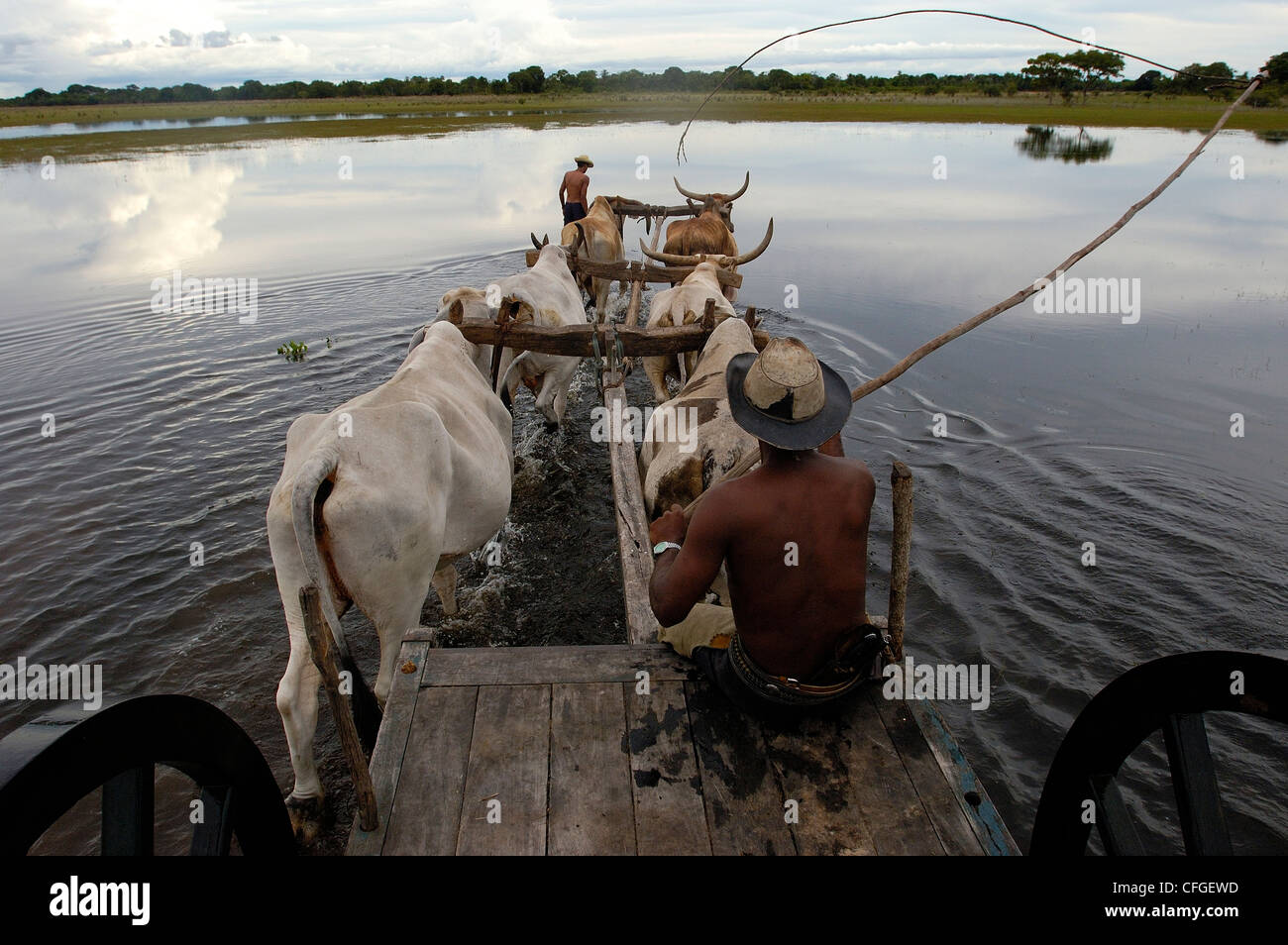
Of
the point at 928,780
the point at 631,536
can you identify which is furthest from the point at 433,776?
the point at 631,536

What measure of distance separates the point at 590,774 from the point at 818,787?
740mm

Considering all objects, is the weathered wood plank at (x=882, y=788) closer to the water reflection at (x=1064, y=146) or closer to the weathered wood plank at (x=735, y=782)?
the weathered wood plank at (x=735, y=782)

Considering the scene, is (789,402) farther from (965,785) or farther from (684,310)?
(684,310)

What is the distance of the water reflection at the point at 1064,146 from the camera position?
28030 millimetres

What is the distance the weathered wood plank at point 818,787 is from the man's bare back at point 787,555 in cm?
23

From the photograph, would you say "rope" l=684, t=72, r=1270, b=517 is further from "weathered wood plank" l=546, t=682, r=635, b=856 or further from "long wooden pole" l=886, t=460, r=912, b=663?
"weathered wood plank" l=546, t=682, r=635, b=856

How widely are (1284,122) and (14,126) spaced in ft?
225

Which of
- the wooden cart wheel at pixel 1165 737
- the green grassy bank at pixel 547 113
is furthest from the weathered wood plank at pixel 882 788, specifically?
the green grassy bank at pixel 547 113

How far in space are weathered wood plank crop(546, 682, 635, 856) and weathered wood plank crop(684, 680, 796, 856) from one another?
0.84ft

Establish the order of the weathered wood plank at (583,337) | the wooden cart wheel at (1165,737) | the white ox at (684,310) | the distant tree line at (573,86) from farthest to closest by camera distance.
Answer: the distant tree line at (573,86), the white ox at (684,310), the weathered wood plank at (583,337), the wooden cart wheel at (1165,737)

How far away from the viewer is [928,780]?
2404 mm

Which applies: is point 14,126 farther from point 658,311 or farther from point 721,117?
point 658,311

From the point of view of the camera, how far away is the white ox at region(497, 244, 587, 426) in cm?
717

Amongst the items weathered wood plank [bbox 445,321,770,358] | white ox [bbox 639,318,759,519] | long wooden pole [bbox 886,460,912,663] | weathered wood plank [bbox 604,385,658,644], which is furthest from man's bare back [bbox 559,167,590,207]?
long wooden pole [bbox 886,460,912,663]
